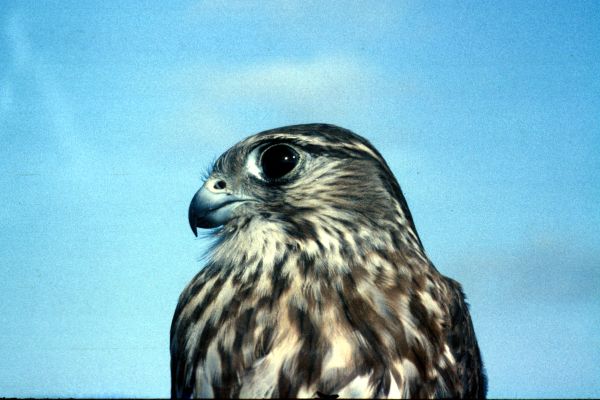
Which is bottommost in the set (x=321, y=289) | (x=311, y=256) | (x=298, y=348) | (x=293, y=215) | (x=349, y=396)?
(x=349, y=396)

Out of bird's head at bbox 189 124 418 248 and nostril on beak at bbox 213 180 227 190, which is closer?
bird's head at bbox 189 124 418 248

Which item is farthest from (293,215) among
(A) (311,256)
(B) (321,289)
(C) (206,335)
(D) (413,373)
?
(D) (413,373)

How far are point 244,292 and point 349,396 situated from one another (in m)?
0.66

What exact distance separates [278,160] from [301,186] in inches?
7.1

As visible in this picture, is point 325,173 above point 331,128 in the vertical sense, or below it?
below

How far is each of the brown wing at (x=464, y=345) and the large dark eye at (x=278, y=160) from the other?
991mm

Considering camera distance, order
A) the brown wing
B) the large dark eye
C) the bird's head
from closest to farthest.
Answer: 1. the brown wing
2. the bird's head
3. the large dark eye

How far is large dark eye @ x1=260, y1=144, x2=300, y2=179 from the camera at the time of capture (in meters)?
3.40

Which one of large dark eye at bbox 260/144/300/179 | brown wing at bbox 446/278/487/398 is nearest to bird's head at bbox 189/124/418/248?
large dark eye at bbox 260/144/300/179

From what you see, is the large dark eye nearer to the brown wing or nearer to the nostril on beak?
the nostril on beak

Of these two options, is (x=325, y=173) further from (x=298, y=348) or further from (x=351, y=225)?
(x=298, y=348)

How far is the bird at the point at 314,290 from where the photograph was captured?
2793 mm

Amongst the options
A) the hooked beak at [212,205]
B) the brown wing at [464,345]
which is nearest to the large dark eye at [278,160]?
the hooked beak at [212,205]

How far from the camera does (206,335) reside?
2.98 metres
